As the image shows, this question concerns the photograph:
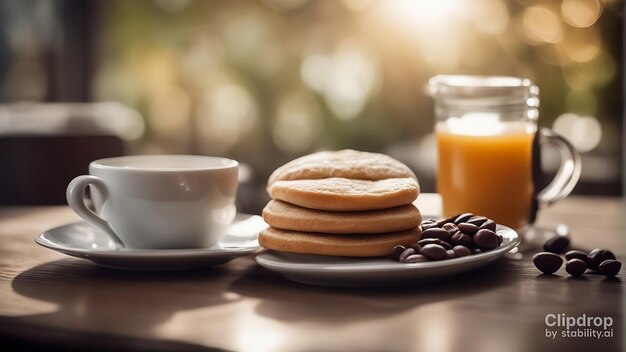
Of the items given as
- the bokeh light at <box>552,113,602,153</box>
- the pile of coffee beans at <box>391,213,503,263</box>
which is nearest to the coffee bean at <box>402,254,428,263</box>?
the pile of coffee beans at <box>391,213,503,263</box>

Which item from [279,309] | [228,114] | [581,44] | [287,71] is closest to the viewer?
[279,309]

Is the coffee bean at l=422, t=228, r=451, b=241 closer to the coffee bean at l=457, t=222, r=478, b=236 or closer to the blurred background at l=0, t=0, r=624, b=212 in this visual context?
the coffee bean at l=457, t=222, r=478, b=236

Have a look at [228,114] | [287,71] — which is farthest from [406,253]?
[228,114]

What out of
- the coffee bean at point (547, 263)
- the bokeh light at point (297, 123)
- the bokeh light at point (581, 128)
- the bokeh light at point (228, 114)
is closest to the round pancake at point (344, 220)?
the coffee bean at point (547, 263)

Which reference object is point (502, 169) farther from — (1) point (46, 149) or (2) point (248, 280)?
(1) point (46, 149)

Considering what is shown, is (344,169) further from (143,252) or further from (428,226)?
(143,252)

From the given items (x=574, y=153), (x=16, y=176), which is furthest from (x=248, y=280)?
(x=16, y=176)

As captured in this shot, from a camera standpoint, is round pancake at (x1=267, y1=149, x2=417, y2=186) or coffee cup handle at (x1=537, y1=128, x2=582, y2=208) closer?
round pancake at (x1=267, y1=149, x2=417, y2=186)
